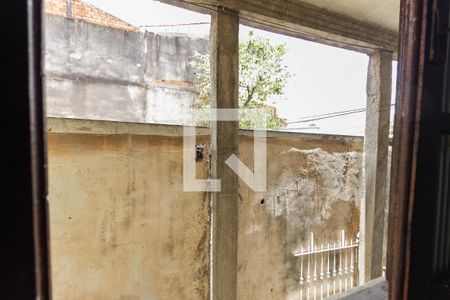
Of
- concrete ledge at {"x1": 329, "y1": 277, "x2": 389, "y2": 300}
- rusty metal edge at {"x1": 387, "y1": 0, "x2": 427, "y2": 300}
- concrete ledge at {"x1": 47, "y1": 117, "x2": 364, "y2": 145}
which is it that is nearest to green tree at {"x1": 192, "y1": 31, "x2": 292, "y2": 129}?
concrete ledge at {"x1": 47, "y1": 117, "x2": 364, "y2": 145}

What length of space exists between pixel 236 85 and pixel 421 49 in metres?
1.85

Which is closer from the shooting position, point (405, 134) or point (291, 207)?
point (405, 134)

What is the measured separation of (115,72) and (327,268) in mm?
A: 8299

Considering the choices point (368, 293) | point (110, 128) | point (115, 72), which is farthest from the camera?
point (115, 72)

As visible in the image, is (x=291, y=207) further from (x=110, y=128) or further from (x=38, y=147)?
(x=38, y=147)

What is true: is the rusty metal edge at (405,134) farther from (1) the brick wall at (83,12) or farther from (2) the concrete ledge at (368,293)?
(1) the brick wall at (83,12)

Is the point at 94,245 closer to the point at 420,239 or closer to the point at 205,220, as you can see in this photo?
the point at 205,220

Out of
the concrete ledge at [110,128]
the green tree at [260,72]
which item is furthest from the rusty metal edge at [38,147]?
the green tree at [260,72]

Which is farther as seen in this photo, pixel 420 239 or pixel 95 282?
pixel 95 282

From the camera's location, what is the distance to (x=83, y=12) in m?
9.83

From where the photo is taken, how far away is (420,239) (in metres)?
1.16

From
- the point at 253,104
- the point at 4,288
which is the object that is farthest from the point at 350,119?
the point at 4,288

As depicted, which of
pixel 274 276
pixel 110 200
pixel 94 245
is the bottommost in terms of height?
pixel 274 276

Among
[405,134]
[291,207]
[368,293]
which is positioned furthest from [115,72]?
[405,134]
